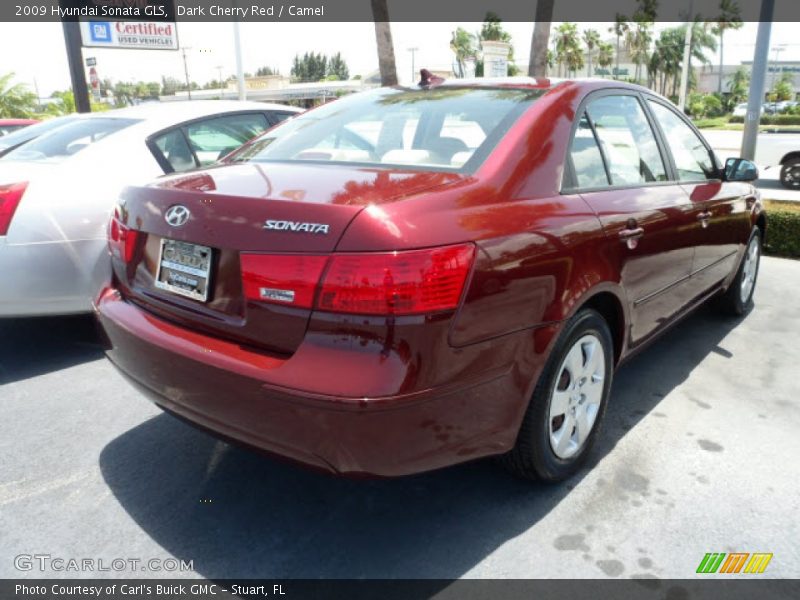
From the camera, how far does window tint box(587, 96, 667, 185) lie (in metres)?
2.98

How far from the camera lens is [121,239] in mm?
2615

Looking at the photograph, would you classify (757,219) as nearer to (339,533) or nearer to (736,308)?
(736,308)

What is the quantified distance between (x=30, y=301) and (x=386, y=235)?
2.78 meters

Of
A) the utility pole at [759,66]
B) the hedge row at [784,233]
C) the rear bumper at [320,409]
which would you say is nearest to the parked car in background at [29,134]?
the rear bumper at [320,409]

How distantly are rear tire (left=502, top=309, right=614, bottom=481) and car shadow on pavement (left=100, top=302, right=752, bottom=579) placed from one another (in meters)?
0.14

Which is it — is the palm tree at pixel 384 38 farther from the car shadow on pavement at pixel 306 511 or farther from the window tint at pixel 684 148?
the car shadow on pavement at pixel 306 511

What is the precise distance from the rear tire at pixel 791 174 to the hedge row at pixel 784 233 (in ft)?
25.0

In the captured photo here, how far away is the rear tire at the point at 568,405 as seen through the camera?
2.41 meters

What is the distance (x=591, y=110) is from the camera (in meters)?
2.91

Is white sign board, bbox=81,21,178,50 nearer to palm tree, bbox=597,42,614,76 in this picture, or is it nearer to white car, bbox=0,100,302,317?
white car, bbox=0,100,302,317

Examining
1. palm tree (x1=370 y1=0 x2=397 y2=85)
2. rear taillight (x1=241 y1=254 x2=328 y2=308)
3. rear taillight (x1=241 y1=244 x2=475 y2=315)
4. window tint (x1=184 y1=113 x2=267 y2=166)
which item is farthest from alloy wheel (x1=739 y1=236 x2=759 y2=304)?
palm tree (x1=370 y1=0 x2=397 y2=85)

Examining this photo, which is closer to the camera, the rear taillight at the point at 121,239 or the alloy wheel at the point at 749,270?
the rear taillight at the point at 121,239

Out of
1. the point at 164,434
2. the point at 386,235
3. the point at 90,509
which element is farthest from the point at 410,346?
the point at 164,434

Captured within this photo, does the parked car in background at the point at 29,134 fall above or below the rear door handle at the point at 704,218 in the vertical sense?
above
